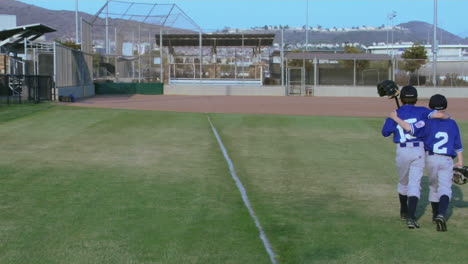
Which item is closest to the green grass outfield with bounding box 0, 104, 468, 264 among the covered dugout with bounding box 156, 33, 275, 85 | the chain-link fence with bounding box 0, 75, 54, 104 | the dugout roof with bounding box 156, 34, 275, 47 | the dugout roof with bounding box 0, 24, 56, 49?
the chain-link fence with bounding box 0, 75, 54, 104

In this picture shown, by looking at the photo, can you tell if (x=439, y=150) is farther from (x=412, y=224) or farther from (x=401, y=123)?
(x=412, y=224)

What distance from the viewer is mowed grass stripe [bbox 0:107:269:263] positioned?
18.5 feet

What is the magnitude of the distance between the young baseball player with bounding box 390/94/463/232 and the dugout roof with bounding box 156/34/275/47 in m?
47.4

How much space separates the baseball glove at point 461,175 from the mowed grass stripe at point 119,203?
97.6 inches

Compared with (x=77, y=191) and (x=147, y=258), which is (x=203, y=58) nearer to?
(x=77, y=191)

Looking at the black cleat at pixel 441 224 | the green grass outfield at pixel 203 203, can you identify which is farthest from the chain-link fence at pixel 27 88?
the black cleat at pixel 441 224

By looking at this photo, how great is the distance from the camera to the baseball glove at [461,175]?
693 cm

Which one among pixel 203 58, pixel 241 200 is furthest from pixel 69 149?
pixel 203 58

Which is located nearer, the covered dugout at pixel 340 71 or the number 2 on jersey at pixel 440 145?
the number 2 on jersey at pixel 440 145

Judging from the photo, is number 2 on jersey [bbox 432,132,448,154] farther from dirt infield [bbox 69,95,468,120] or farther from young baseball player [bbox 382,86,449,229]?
dirt infield [bbox 69,95,468,120]

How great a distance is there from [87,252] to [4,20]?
5908 cm

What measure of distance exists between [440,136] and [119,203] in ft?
13.2

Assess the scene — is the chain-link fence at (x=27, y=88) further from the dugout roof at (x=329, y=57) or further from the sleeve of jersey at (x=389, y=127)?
the dugout roof at (x=329, y=57)

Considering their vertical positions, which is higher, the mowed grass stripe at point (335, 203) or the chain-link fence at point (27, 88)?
the chain-link fence at point (27, 88)
